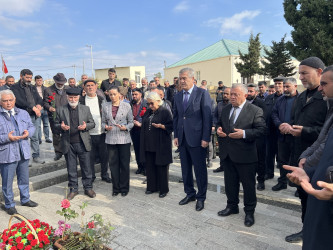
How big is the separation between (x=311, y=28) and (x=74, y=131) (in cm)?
2130

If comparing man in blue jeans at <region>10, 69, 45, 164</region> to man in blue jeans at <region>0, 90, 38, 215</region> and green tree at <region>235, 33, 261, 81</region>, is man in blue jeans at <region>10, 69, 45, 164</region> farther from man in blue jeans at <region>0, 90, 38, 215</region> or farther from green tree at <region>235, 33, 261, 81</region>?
green tree at <region>235, 33, 261, 81</region>

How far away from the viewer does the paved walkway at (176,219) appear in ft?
10.4

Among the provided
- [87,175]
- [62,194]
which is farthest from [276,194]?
[62,194]

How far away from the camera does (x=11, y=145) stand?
3.94 metres

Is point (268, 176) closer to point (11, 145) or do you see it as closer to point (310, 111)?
point (310, 111)

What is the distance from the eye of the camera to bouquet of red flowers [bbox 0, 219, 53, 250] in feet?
6.82

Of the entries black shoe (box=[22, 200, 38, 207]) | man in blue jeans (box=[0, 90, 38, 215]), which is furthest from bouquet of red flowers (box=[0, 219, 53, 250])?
black shoe (box=[22, 200, 38, 207])

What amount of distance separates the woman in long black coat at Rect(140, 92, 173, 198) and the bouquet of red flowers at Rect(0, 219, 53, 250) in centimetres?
259

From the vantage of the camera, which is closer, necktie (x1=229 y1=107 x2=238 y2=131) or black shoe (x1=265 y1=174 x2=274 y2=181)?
necktie (x1=229 y1=107 x2=238 y2=131)

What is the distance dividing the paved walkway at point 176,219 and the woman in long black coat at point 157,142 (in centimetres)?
34

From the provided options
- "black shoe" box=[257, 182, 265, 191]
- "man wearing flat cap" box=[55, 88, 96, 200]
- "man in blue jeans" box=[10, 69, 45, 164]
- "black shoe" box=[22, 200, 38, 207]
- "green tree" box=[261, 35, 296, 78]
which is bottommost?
"black shoe" box=[22, 200, 38, 207]

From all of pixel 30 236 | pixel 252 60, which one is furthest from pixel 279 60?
pixel 30 236

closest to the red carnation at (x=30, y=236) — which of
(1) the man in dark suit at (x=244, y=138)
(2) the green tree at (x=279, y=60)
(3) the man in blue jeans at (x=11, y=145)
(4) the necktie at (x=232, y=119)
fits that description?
(3) the man in blue jeans at (x=11, y=145)

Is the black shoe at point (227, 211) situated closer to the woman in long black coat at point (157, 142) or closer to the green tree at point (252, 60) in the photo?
the woman in long black coat at point (157, 142)
